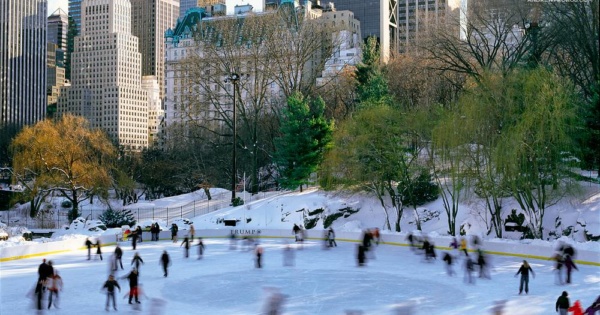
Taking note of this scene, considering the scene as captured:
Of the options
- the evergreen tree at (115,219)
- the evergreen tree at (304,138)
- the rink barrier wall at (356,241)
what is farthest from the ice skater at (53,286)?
the evergreen tree at (304,138)

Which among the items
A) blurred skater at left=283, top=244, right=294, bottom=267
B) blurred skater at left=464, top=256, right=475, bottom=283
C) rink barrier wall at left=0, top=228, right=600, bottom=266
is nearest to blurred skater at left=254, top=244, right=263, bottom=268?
blurred skater at left=283, top=244, right=294, bottom=267

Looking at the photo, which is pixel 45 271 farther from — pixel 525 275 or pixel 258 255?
pixel 525 275

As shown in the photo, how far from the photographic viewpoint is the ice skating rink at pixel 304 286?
19797mm

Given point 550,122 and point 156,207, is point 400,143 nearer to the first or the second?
point 550,122

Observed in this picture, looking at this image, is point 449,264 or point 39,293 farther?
point 449,264

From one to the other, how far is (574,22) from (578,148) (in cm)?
1095

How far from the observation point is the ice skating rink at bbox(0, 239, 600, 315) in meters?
19.8

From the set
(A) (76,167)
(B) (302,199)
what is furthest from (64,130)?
(B) (302,199)

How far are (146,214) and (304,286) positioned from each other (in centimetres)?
3257

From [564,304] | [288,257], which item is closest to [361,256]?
[288,257]

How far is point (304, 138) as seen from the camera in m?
53.4

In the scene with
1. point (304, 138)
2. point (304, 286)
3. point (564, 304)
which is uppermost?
point (304, 138)

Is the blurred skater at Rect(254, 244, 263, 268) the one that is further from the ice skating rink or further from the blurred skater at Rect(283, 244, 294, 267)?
the blurred skater at Rect(283, 244, 294, 267)

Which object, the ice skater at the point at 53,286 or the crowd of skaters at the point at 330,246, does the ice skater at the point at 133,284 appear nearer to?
the crowd of skaters at the point at 330,246
